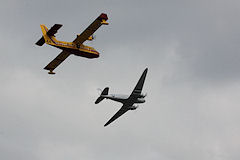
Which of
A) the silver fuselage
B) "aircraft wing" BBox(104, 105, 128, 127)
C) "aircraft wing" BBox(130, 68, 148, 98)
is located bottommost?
the silver fuselage

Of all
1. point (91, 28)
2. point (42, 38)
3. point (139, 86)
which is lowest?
point (42, 38)

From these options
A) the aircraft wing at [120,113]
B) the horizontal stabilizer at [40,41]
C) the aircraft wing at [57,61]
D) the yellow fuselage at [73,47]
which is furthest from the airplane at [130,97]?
the horizontal stabilizer at [40,41]

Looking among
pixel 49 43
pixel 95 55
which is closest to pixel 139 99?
pixel 95 55

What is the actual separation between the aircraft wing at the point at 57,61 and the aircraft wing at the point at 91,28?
5.35 metres

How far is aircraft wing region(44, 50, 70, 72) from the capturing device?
390 feet

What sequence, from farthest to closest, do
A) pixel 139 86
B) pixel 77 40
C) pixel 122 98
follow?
pixel 122 98 < pixel 139 86 < pixel 77 40

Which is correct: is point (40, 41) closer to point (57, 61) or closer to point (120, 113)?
point (57, 61)

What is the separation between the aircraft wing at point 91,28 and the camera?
364ft

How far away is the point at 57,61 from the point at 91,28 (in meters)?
12.2

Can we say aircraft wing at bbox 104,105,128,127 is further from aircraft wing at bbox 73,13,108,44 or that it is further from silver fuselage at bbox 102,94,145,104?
aircraft wing at bbox 73,13,108,44

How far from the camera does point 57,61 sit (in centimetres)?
12062

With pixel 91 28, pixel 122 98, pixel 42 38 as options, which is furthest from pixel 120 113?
pixel 42 38

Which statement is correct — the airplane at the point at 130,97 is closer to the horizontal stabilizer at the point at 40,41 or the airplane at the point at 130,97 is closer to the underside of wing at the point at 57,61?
the underside of wing at the point at 57,61

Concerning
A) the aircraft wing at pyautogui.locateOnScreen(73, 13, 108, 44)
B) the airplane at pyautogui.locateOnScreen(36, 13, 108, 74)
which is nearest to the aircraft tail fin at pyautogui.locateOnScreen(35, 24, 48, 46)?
the airplane at pyautogui.locateOnScreen(36, 13, 108, 74)
